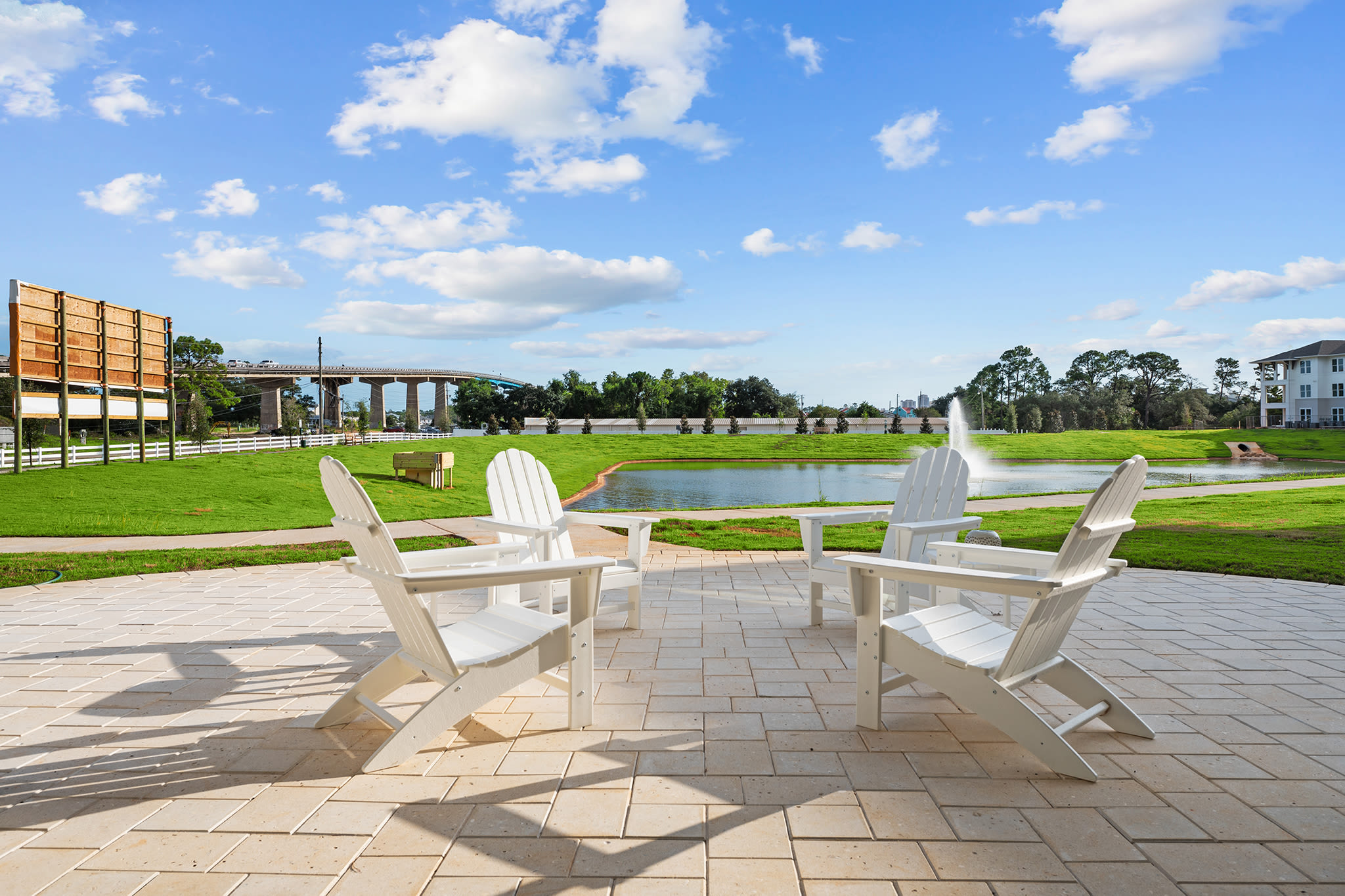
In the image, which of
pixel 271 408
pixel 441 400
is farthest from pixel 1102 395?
pixel 271 408

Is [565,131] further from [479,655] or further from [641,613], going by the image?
[479,655]

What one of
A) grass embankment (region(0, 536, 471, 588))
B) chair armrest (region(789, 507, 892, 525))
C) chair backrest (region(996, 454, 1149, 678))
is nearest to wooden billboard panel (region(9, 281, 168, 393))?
grass embankment (region(0, 536, 471, 588))

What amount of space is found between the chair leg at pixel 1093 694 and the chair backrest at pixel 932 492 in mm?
1249

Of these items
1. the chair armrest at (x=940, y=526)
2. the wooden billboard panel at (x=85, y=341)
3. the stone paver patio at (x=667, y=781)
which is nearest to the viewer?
the stone paver patio at (x=667, y=781)

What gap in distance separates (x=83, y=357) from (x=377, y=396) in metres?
52.8

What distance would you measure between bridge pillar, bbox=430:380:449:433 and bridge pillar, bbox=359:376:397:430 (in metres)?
4.04

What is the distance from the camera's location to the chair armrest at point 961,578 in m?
2.38

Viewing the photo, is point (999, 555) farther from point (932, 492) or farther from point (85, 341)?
point (85, 341)

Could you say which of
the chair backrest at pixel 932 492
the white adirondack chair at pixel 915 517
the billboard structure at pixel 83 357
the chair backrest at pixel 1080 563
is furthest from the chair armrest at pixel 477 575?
the billboard structure at pixel 83 357

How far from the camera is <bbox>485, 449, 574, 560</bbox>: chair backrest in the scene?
4094mm

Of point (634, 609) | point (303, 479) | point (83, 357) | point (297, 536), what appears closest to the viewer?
point (634, 609)

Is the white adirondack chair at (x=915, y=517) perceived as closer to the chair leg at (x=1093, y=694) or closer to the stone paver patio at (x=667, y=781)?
the stone paver patio at (x=667, y=781)

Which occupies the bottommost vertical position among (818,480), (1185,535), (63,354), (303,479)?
(818,480)

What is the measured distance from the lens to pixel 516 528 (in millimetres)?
3838
